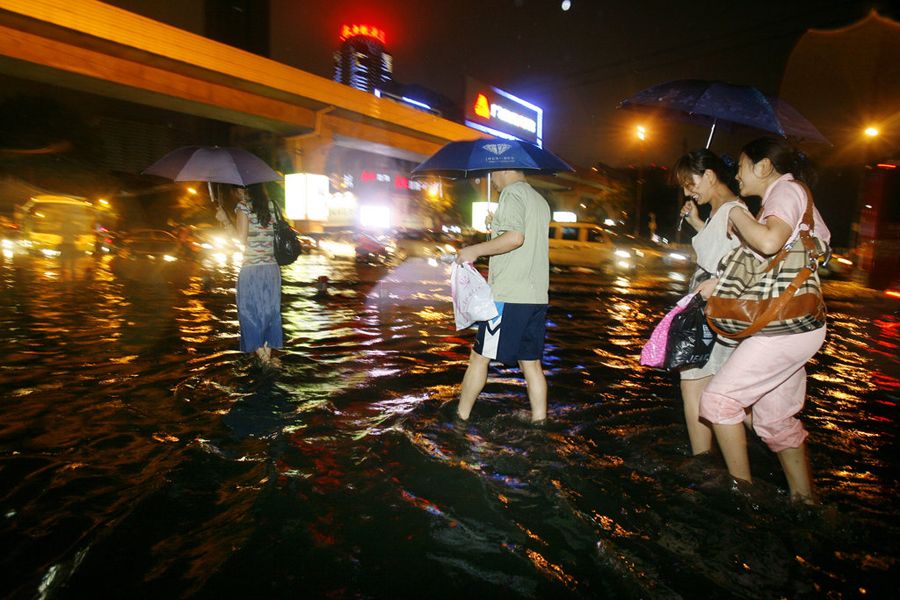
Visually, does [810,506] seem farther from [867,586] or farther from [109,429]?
[109,429]

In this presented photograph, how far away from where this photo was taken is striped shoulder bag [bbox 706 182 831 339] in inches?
97.1

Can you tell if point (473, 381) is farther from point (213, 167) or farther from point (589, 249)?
point (589, 249)

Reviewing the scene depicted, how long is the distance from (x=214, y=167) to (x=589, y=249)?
15.1 m

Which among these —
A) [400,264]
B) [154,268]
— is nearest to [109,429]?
[154,268]

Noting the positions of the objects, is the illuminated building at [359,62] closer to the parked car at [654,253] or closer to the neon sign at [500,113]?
the neon sign at [500,113]

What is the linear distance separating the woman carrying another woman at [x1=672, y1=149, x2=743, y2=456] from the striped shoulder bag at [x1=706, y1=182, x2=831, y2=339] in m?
0.33

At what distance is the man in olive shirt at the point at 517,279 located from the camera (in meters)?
3.40

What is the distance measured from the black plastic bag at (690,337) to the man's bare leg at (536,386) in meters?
0.92

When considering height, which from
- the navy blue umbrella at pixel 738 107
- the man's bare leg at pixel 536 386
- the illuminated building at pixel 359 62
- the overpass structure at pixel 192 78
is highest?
the illuminated building at pixel 359 62

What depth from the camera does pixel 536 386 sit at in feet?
12.2

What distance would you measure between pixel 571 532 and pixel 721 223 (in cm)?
188

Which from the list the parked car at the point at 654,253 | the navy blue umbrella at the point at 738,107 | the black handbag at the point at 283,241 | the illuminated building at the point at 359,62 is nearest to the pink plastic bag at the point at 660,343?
the navy blue umbrella at the point at 738,107

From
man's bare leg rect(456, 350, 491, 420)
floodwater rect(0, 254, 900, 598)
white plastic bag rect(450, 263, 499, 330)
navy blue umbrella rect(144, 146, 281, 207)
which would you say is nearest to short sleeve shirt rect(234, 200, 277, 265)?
navy blue umbrella rect(144, 146, 281, 207)

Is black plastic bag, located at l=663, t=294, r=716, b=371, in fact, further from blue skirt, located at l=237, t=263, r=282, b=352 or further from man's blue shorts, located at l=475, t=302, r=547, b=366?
blue skirt, located at l=237, t=263, r=282, b=352
